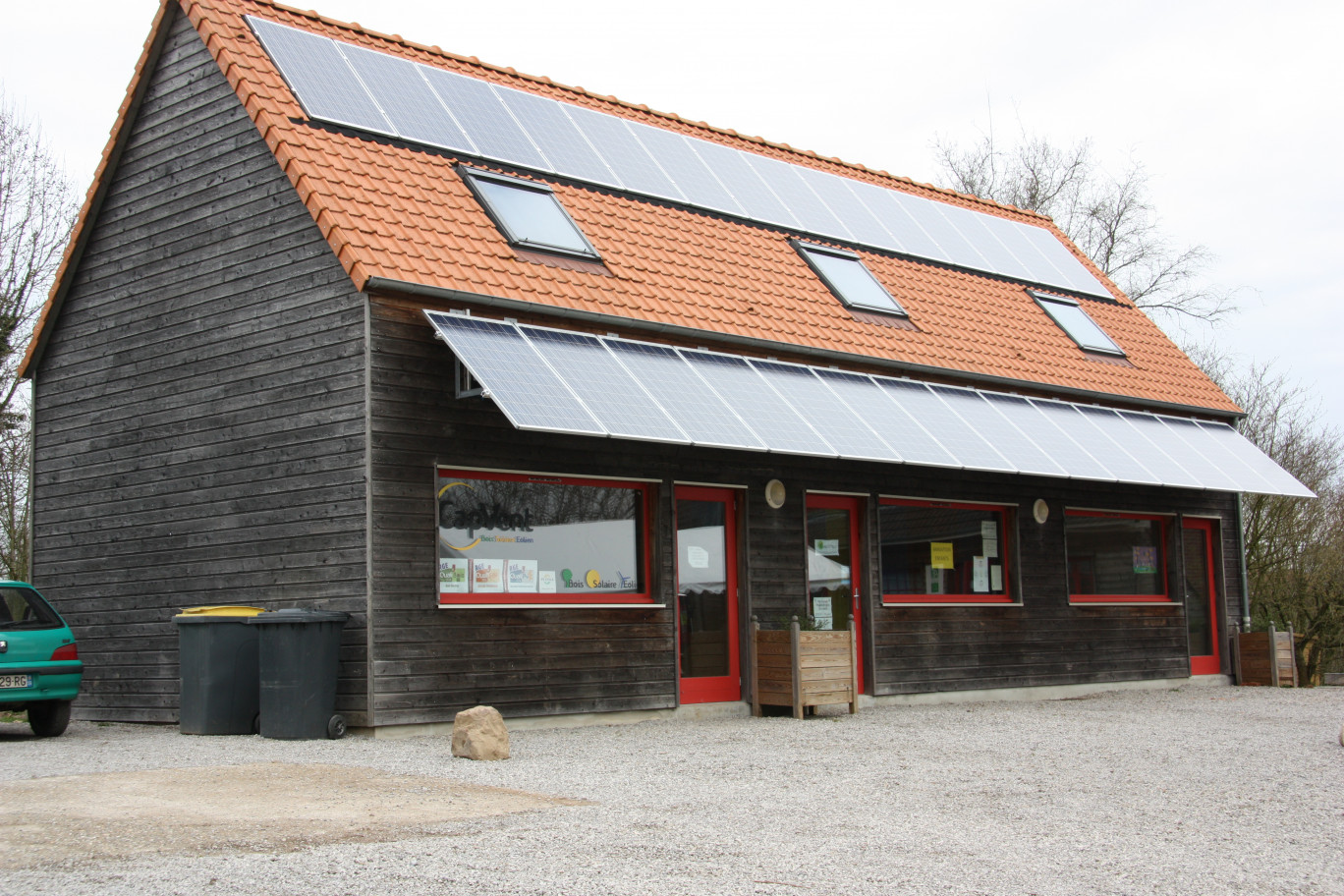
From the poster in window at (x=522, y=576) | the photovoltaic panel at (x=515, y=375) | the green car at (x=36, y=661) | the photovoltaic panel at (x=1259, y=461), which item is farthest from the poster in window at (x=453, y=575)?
the photovoltaic panel at (x=1259, y=461)

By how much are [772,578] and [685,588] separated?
1101 millimetres

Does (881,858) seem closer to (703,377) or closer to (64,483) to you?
(703,377)

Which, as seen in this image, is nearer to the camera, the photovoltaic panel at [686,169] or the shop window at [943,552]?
the shop window at [943,552]

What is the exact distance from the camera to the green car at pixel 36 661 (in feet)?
36.3

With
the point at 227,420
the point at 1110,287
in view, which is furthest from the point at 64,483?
the point at 1110,287

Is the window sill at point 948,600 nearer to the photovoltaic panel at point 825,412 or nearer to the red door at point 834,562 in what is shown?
the red door at point 834,562

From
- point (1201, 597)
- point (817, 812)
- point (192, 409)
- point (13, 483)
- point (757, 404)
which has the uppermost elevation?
point (13, 483)

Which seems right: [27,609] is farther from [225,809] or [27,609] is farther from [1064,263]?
[1064,263]

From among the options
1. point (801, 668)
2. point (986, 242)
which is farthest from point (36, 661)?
point (986, 242)

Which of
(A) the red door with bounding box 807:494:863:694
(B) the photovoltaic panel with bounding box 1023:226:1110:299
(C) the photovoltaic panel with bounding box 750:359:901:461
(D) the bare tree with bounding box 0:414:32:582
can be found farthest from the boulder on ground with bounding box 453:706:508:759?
(D) the bare tree with bounding box 0:414:32:582

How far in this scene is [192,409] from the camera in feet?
42.3

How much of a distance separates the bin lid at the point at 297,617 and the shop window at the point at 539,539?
3.16 ft

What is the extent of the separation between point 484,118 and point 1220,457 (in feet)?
34.2

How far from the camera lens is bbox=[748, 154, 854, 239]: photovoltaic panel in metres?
17.2
